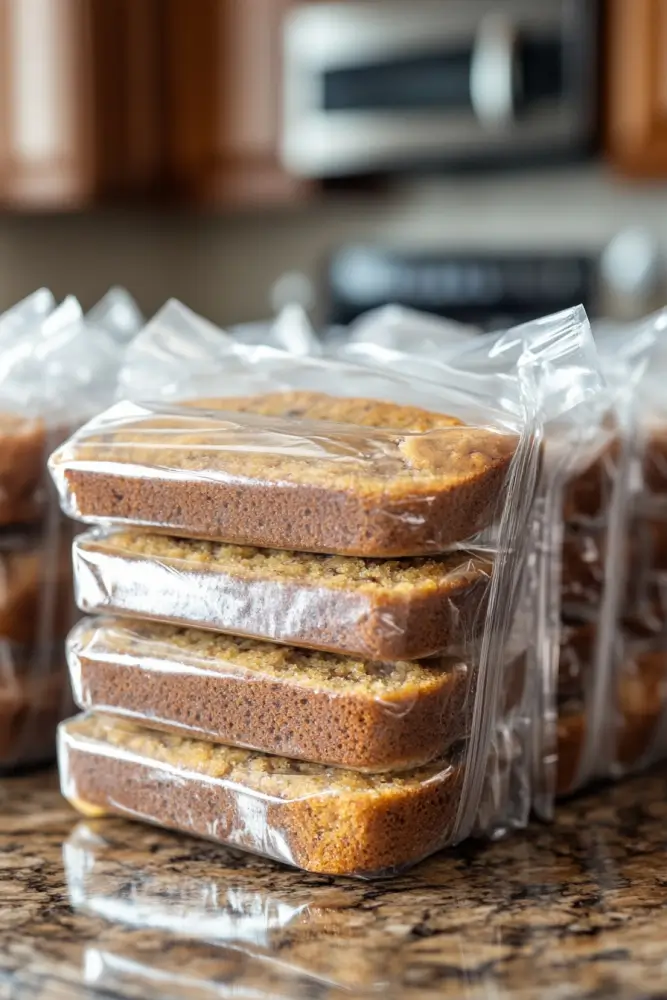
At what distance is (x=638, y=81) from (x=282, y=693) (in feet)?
6.02

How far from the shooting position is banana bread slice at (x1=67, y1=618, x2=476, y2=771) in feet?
1.99

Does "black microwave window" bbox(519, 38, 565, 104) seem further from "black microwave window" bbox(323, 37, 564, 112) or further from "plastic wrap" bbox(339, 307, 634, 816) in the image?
"plastic wrap" bbox(339, 307, 634, 816)

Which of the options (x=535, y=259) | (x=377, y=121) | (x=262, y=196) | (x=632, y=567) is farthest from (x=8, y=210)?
(x=632, y=567)

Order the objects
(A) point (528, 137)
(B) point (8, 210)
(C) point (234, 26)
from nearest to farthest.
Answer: (A) point (528, 137)
(C) point (234, 26)
(B) point (8, 210)

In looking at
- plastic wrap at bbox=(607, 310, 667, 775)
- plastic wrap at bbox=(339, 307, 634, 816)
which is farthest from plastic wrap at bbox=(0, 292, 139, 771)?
plastic wrap at bbox=(607, 310, 667, 775)

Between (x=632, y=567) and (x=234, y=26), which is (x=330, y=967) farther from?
(x=234, y=26)

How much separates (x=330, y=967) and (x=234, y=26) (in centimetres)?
250

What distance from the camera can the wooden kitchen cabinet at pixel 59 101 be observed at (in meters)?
2.66

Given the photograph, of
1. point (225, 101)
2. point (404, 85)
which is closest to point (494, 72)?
point (404, 85)

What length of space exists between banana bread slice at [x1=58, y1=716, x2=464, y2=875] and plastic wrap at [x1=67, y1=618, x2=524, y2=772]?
0.5 inches

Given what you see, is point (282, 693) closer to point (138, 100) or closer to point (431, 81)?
point (431, 81)

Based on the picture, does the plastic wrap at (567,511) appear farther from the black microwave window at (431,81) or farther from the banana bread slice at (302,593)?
the black microwave window at (431,81)

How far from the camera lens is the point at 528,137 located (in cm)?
226

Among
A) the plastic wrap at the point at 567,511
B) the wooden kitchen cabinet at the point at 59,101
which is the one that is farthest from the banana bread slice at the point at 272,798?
the wooden kitchen cabinet at the point at 59,101
